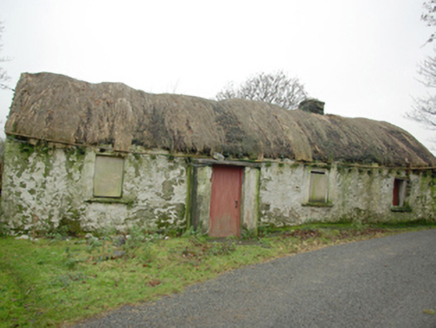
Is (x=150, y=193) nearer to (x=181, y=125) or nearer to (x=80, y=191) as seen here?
(x=80, y=191)

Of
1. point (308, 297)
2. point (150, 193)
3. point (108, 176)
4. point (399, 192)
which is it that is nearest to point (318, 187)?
point (399, 192)

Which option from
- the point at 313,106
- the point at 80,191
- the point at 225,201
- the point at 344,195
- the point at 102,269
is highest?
the point at 313,106

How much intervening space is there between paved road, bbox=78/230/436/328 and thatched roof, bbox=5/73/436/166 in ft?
14.0

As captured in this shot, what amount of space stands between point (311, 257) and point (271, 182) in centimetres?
321

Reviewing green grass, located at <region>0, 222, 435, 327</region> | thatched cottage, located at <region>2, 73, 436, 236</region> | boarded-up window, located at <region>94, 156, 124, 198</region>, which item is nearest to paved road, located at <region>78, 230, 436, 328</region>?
green grass, located at <region>0, 222, 435, 327</region>

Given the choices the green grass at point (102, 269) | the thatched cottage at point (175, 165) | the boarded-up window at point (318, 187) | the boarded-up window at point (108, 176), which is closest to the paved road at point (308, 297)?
the green grass at point (102, 269)

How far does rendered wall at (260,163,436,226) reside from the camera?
31.9 ft

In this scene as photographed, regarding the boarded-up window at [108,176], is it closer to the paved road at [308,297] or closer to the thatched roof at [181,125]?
the thatched roof at [181,125]

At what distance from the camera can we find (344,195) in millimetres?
10930

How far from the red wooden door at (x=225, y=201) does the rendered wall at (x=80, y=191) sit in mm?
907

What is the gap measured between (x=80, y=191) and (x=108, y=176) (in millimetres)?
800

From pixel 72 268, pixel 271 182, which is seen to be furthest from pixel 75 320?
pixel 271 182

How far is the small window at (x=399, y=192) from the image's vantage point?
40.4 feet

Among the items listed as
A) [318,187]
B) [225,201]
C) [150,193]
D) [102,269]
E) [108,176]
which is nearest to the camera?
[102,269]
